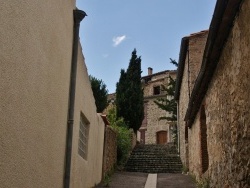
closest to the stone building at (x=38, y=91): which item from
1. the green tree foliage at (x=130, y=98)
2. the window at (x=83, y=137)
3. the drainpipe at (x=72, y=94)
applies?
the drainpipe at (x=72, y=94)

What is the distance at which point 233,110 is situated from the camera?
5598 mm

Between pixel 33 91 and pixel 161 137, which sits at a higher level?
pixel 161 137

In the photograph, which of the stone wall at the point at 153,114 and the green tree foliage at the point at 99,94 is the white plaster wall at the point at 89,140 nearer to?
the green tree foliage at the point at 99,94

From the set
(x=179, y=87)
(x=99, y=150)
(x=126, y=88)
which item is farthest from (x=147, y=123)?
(x=99, y=150)

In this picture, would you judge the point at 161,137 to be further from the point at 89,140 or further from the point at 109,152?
the point at 89,140

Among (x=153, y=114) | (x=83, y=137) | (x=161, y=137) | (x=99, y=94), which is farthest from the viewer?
(x=153, y=114)

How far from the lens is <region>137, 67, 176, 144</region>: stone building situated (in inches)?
1381

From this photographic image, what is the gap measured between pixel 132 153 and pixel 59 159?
14740mm

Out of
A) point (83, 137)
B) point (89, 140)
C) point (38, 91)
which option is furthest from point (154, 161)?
point (38, 91)

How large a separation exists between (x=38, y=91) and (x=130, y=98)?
18.5 m

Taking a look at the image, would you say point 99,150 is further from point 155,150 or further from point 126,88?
point 126,88

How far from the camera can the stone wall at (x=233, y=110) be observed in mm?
4762

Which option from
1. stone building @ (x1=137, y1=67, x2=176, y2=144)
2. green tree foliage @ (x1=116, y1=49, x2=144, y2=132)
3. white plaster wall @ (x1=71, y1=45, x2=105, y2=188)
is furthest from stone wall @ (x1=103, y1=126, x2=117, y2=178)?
stone building @ (x1=137, y1=67, x2=176, y2=144)

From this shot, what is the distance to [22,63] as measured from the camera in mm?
3641
